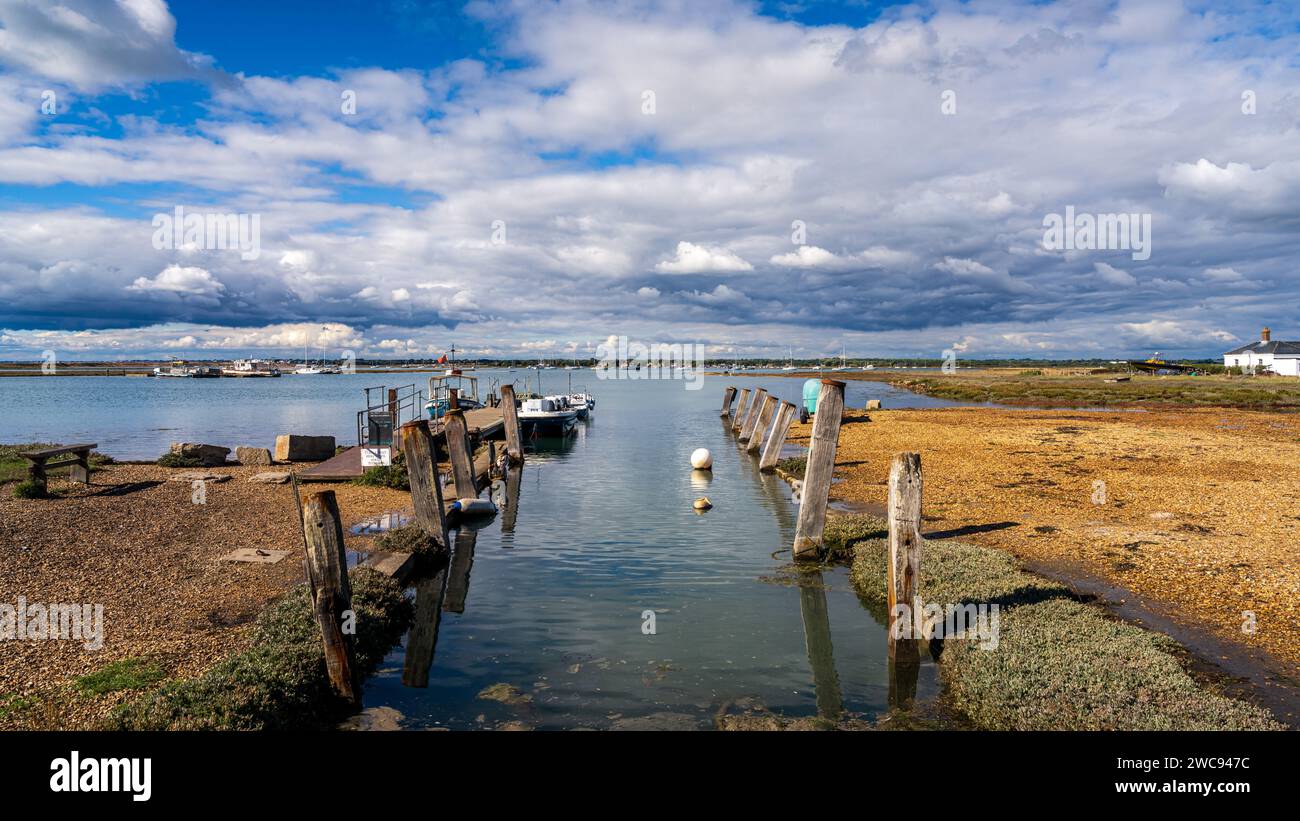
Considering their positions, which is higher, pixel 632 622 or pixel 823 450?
pixel 823 450

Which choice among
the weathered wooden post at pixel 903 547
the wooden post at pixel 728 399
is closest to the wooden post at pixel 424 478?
the weathered wooden post at pixel 903 547

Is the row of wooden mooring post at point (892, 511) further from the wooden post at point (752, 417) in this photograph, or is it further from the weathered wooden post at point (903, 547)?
the wooden post at point (752, 417)

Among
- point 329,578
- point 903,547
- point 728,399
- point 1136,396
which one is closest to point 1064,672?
point 903,547

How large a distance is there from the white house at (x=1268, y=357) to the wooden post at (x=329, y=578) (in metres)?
121

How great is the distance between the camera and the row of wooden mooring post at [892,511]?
10.1m

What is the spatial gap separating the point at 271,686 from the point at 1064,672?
9067 mm

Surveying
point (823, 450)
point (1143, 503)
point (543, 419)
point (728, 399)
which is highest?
point (823, 450)

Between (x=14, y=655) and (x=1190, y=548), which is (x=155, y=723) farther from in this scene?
(x=1190, y=548)

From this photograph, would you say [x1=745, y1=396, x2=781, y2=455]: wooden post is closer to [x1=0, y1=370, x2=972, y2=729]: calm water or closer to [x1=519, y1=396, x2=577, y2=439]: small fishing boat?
[x1=0, y1=370, x2=972, y2=729]: calm water

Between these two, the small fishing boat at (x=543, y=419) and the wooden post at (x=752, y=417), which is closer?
the wooden post at (x=752, y=417)

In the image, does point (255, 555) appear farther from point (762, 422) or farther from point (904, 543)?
point (762, 422)

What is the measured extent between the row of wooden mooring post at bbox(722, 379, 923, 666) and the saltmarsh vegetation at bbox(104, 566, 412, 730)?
7567 mm

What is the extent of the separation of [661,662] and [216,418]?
5906cm

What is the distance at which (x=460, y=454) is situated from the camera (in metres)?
22.1
